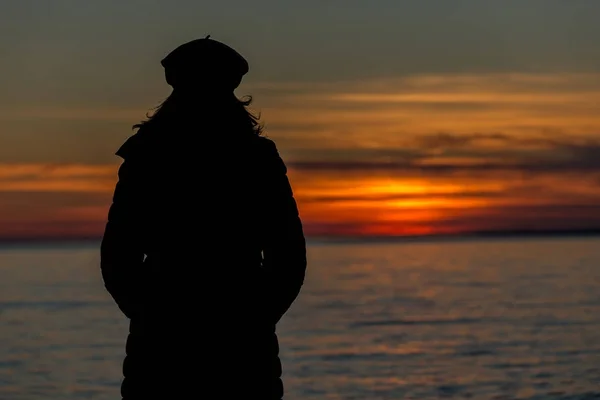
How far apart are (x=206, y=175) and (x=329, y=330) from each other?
107 feet

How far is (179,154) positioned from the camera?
4.36m

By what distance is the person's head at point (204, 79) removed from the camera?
431 centimetres

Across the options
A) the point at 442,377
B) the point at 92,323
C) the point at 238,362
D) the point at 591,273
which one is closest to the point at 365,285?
the point at 591,273

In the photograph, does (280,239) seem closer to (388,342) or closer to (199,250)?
(199,250)

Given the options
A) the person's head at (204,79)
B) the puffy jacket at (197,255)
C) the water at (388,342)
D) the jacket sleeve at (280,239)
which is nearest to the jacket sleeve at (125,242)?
the puffy jacket at (197,255)

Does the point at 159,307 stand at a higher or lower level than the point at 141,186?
lower

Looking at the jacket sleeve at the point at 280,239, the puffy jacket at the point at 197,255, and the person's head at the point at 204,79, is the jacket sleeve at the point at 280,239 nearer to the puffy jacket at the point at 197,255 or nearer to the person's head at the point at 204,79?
the puffy jacket at the point at 197,255

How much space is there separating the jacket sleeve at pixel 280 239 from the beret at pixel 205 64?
284 millimetres

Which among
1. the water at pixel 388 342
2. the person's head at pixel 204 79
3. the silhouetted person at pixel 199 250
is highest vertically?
the water at pixel 388 342

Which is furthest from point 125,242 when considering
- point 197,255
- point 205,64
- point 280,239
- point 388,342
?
point 388,342

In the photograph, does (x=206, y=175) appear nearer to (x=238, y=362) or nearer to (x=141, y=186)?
(x=141, y=186)

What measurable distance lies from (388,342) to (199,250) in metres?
29.2

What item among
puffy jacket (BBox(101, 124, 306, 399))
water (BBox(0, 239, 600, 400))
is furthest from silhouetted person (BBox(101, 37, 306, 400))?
water (BBox(0, 239, 600, 400))

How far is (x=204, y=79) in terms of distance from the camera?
4387 millimetres
